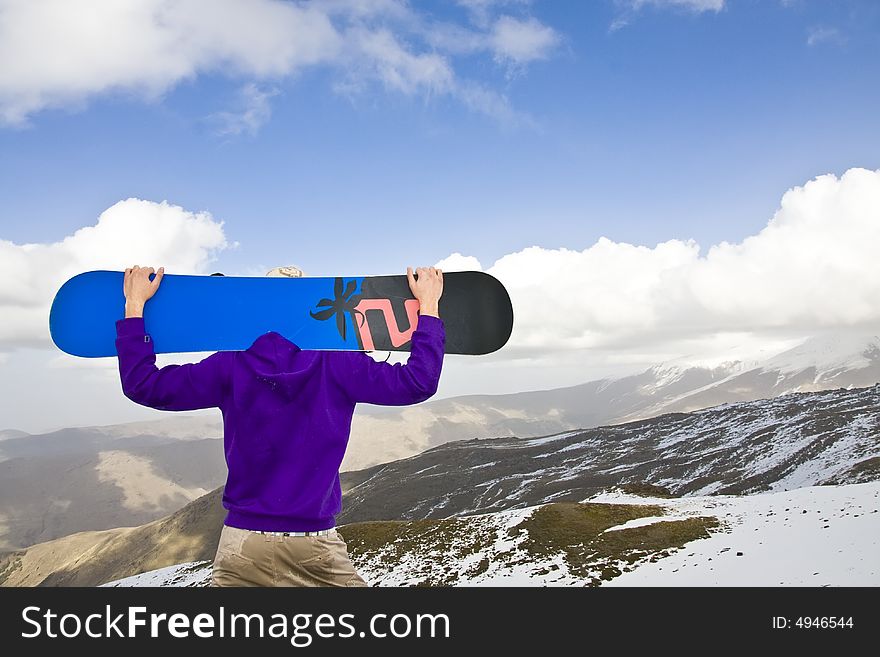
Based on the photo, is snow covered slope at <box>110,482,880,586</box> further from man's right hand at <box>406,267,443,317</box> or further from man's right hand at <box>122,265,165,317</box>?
man's right hand at <box>122,265,165,317</box>

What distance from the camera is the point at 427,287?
14.9 feet

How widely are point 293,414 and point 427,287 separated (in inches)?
55.6

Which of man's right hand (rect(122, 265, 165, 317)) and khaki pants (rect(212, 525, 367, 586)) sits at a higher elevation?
man's right hand (rect(122, 265, 165, 317))

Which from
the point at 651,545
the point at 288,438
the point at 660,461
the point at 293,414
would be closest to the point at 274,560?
the point at 288,438

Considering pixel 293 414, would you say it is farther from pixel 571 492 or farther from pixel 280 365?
pixel 571 492

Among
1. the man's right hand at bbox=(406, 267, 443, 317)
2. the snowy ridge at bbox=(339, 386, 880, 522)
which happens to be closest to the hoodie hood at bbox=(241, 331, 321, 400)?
the man's right hand at bbox=(406, 267, 443, 317)

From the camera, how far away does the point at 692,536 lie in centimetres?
1980

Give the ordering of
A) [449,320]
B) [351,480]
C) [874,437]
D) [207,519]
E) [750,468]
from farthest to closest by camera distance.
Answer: [351,480], [207,519], [750,468], [874,437], [449,320]

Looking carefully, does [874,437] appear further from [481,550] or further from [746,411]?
[481,550]

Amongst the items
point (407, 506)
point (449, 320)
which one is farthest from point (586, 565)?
point (407, 506)

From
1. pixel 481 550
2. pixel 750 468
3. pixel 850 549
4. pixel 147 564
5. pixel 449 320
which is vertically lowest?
pixel 147 564

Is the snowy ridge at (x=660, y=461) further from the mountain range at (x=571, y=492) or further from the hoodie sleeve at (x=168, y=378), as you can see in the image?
the hoodie sleeve at (x=168, y=378)

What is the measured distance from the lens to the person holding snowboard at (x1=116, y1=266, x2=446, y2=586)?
3.82 metres
